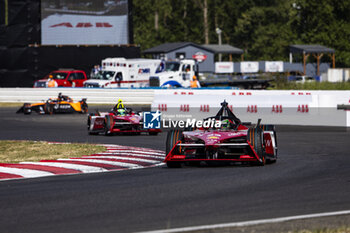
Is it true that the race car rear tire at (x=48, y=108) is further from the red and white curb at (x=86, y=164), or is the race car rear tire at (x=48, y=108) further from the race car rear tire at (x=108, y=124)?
the red and white curb at (x=86, y=164)

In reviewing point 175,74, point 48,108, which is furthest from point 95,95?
point 175,74

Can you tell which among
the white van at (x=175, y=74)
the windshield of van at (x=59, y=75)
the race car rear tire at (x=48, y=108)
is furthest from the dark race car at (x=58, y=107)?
the windshield of van at (x=59, y=75)

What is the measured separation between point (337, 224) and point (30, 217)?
10.8 feet

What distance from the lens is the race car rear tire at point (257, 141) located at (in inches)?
520

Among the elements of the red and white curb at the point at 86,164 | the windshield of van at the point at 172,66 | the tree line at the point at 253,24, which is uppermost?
the tree line at the point at 253,24

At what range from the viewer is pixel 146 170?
13297 mm

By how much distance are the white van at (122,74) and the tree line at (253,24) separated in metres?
42.1

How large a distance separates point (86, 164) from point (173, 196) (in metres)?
4.42

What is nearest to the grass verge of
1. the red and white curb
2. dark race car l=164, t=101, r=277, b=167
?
the red and white curb

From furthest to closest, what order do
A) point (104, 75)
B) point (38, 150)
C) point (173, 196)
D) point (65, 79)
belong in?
point (65, 79)
point (104, 75)
point (38, 150)
point (173, 196)

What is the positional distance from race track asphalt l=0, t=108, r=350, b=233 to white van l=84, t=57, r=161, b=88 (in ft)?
91.2

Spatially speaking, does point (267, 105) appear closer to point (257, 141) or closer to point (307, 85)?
point (257, 141)

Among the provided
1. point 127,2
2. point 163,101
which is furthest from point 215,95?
point 127,2

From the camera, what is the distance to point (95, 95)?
38.2m
